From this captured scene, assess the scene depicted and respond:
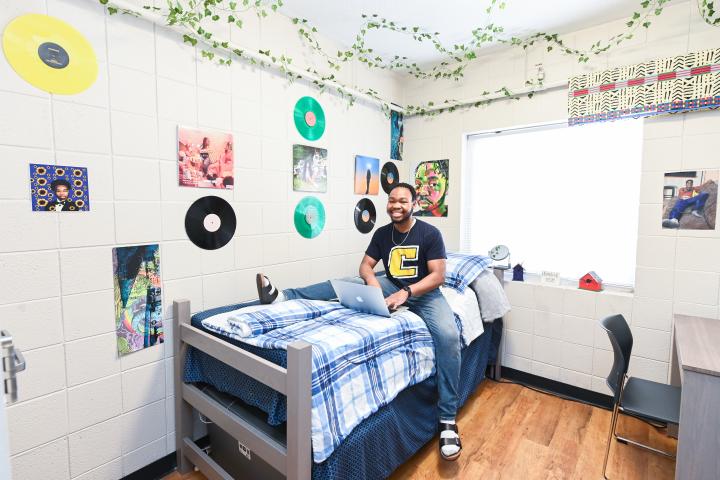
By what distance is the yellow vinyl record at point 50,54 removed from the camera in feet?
4.88

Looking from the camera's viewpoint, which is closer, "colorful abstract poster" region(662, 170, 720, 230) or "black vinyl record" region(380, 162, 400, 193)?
"colorful abstract poster" region(662, 170, 720, 230)

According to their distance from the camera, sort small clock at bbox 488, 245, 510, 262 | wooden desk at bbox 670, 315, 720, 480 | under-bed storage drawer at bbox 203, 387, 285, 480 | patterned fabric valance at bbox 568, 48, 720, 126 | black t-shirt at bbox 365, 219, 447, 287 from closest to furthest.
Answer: wooden desk at bbox 670, 315, 720, 480, under-bed storage drawer at bbox 203, 387, 285, 480, patterned fabric valance at bbox 568, 48, 720, 126, black t-shirt at bbox 365, 219, 447, 287, small clock at bbox 488, 245, 510, 262

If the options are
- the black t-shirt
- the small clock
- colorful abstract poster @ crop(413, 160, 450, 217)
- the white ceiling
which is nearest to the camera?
the white ceiling

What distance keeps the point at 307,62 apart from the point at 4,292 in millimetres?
2127

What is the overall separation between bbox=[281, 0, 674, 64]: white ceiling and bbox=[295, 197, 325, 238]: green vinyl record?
121cm

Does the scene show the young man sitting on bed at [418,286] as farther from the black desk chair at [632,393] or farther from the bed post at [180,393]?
the black desk chair at [632,393]

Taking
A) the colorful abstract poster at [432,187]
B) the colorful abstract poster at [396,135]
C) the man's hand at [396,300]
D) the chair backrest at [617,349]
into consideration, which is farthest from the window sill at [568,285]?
the colorful abstract poster at [396,135]

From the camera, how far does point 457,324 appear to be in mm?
2336

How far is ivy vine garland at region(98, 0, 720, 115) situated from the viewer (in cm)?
199

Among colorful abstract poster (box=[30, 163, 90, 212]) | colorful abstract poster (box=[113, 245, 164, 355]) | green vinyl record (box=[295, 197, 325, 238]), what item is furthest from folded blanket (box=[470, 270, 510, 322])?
colorful abstract poster (box=[30, 163, 90, 212])

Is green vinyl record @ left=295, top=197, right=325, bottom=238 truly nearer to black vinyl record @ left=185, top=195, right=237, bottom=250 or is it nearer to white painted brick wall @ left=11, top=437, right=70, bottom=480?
black vinyl record @ left=185, top=195, right=237, bottom=250

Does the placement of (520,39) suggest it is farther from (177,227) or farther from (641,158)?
(177,227)

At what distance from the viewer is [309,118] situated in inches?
106

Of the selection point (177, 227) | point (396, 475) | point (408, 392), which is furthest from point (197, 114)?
point (396, 475)
